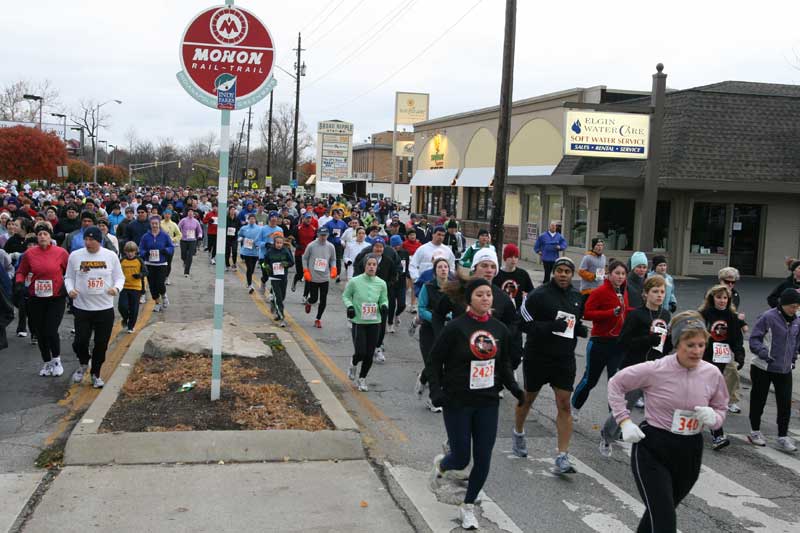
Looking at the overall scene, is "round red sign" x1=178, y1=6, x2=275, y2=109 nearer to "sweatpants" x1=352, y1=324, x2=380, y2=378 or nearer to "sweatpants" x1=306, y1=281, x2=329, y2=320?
"sweatpants" x1=352, y1=324, x2=380, y2=378

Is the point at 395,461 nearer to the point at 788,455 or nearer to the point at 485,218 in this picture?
the point at 788,455

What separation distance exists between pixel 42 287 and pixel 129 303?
9.28ft

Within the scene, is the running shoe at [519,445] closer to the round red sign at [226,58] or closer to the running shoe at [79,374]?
the round red sign at [226,58]

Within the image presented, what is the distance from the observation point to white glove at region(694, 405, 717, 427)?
4.69 meters

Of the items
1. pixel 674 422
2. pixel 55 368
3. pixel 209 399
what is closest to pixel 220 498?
pixel 209 399

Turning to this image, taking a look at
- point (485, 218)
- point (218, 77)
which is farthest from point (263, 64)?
point (485, 218)

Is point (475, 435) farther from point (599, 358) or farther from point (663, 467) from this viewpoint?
point (599, 358)

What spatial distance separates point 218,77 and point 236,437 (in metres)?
3.36

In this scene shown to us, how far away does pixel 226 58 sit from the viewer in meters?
7.68

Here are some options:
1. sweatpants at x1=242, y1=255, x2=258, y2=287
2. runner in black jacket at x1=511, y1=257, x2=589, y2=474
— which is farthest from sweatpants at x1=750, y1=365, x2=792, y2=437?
sweatpants at x1=242, y1=255, x2=258, y2=287

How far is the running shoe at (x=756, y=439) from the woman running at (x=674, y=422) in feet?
12.1

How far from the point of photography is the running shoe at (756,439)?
816 centimetres

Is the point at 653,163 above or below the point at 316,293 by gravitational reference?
above

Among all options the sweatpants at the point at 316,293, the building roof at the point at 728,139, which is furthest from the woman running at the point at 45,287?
the building roof at the point at 728,139
